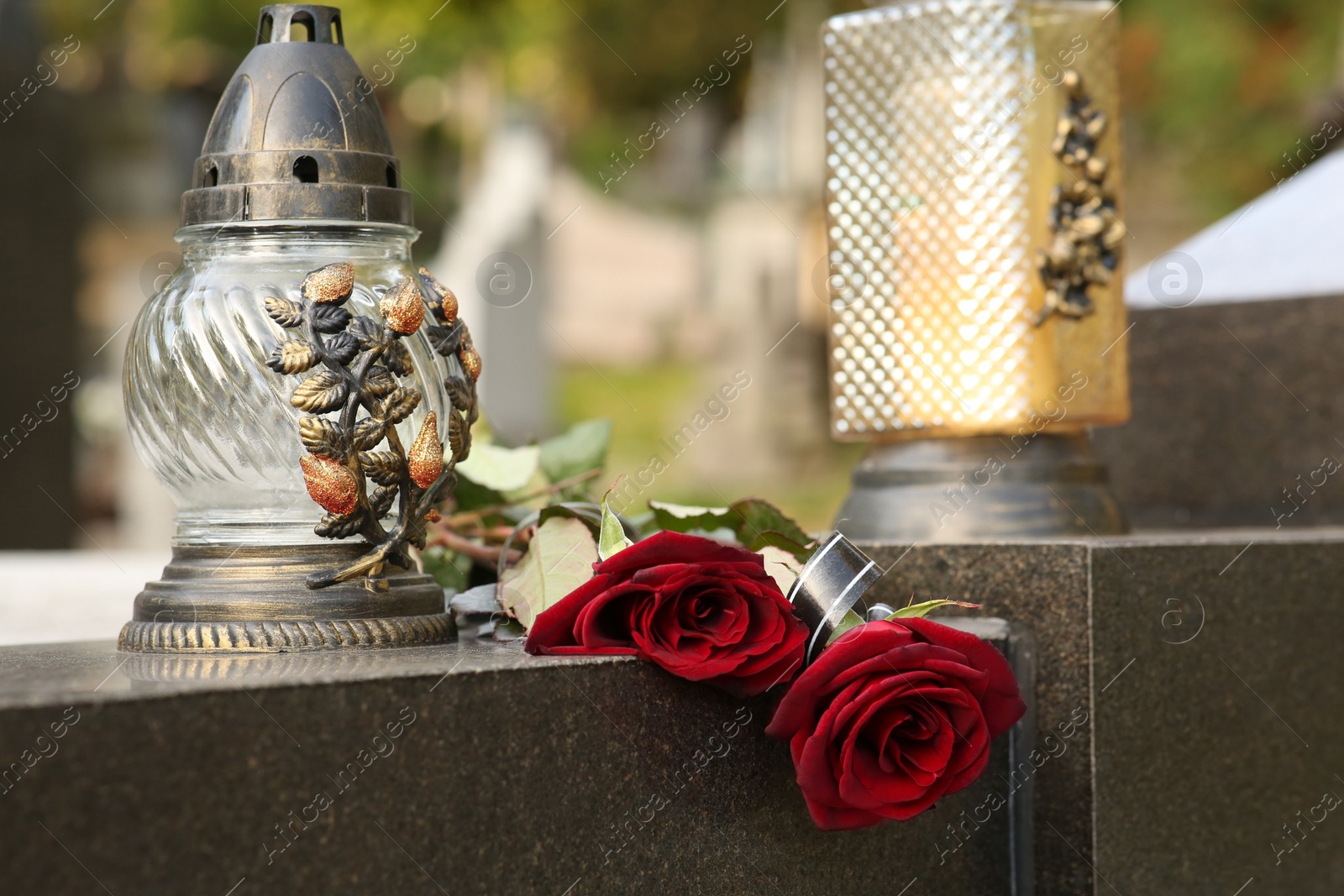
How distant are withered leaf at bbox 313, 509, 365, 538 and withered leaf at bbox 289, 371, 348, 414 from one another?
0.32 ft

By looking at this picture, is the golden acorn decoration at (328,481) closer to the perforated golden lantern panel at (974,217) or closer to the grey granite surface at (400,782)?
the grey granite surface at (400,782)

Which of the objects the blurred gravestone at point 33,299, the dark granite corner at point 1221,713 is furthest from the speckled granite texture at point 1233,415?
the blurred gravestone at point 33,299

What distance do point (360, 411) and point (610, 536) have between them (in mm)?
253

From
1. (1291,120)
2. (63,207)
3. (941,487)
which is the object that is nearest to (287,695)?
(941,487)

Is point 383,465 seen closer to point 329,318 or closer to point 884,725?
point 329,318

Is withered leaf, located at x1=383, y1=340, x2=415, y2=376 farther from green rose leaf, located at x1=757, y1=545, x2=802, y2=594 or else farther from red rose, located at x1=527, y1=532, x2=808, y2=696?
green rose leaf, located at x1=757, y1=545, x2=802, y2=594

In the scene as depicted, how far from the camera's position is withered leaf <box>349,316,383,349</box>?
114 cm

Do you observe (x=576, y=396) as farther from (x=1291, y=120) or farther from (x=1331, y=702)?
(x=1331, y=702)

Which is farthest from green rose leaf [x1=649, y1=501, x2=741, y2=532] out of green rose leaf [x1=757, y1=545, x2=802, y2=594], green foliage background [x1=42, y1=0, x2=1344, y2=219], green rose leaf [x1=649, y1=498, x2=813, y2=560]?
green foliage background [x1=42, y1=0, x2=1344, y2=219]

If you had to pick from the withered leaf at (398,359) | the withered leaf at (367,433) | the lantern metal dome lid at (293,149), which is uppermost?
the lantern metal dome lid at (293,149)

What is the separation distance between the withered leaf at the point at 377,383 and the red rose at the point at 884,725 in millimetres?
425

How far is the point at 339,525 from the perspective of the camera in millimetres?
1176

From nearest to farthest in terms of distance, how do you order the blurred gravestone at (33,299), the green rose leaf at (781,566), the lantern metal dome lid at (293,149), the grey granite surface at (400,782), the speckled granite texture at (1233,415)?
the grey granite surface at (400,782) → the lantern metal dome lid at (293,149) → the green rose leaf at (781,566) → the speckled granite texture at (1233,415) → the blurred gravestone at (33,299)

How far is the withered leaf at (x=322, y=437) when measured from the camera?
1.13 meters
